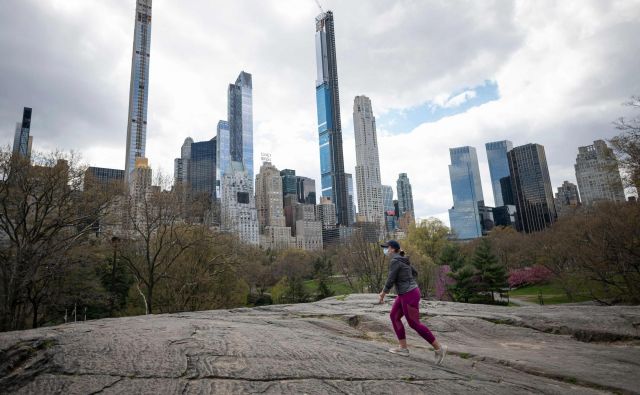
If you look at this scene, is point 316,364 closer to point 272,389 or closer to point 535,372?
point 272,389

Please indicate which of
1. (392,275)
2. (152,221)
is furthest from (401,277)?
(152,221)

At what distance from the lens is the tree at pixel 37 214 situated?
20.4 metres

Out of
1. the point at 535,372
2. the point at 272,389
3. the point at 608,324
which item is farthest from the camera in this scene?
the point at 608,324

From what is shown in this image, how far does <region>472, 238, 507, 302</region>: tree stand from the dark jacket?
3940cm

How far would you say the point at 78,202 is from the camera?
76.7 feet

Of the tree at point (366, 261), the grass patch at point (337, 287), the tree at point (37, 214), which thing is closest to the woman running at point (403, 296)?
the tree at point (37, 214)

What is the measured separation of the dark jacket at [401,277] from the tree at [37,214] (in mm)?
21184

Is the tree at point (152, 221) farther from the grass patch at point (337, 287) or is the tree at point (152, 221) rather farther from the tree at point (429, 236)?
the tree at point (429, 236)

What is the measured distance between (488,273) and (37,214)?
42607 mm

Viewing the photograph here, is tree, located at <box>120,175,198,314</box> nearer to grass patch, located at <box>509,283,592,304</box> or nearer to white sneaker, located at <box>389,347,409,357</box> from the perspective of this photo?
white sneaker, located at <box>389,347,409,357</box>

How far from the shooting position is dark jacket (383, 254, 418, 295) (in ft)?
22.5

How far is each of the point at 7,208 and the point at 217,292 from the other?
51.9 feet

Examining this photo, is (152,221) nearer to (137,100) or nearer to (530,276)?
(530,276)

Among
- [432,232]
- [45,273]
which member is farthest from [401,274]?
[432,232]
